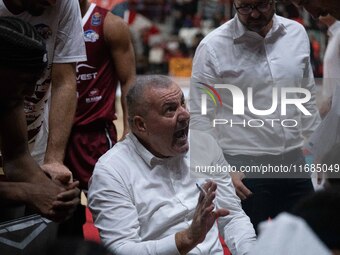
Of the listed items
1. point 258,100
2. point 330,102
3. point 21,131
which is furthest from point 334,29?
point 21,131

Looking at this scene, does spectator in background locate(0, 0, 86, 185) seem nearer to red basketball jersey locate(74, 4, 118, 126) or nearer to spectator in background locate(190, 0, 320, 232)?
spectator in background locate(190, 0, 320, 232)

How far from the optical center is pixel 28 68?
3.15 meters

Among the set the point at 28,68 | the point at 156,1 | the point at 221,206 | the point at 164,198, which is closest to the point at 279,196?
the point at 221,206

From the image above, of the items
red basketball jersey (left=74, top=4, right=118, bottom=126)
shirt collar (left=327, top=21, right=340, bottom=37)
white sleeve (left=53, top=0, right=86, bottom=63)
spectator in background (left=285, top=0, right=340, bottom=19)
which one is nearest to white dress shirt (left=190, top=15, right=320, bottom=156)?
shirt collar (left=327, top=21, right=340, bottom=37)

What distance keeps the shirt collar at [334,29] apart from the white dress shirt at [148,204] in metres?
0.94

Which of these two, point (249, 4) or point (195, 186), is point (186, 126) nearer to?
point (195, 186)

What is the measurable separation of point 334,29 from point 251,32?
41 cm

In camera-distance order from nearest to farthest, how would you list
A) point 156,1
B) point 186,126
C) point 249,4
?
point 186,126, point 249,4, point 156,1

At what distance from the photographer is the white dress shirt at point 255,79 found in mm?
4262

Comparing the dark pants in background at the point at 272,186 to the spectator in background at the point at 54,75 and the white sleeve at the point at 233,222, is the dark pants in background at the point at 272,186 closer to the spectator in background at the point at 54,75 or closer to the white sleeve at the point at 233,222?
the white sleeve at the point at 233,222

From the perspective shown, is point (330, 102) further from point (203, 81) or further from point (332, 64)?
point (203, 81)

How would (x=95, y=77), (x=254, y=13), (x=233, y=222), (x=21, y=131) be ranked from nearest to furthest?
(x=21, y=131) → (x=233, y=222) → (x=254, y=13) → (x=95, y=77)

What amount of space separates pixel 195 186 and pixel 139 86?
0.45 m

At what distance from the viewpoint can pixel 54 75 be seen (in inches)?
155
